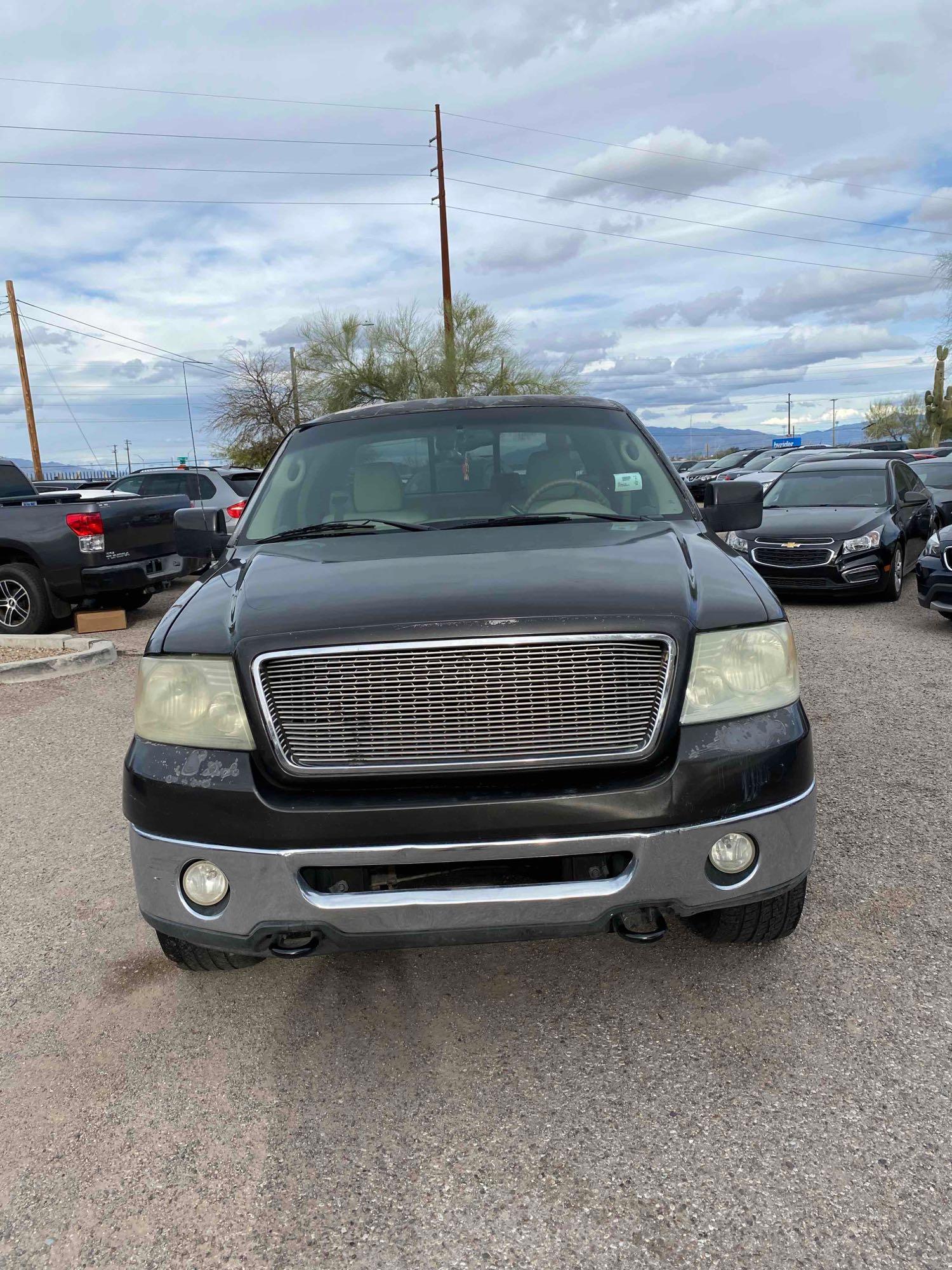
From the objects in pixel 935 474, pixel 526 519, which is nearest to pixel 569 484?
pixel 526 519

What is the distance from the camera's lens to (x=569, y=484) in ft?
12.7

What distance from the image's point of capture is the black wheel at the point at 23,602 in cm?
962

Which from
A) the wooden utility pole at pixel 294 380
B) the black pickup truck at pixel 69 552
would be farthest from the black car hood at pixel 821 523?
the wooden utility pole at pixel 294 380

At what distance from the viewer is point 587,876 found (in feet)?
8.29

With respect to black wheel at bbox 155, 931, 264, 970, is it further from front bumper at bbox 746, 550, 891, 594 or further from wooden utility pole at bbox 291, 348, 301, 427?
wooden utility pole at bbox 291, 348, 301, 427

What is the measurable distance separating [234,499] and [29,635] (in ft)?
18.2

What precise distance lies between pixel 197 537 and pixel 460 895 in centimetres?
219

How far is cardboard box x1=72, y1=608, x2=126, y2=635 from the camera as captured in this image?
1010cm

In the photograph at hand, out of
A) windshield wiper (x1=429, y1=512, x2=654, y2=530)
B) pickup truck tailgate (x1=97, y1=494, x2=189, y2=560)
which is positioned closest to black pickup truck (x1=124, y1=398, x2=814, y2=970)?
windshield wiper (x1=429, y1=512, x2=654, y2=530)

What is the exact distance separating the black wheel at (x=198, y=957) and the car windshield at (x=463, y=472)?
4.95ft

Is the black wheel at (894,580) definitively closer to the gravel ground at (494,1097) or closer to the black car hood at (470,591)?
the gravel ground at (494,1097)

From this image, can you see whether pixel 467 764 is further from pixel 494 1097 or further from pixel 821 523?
pixel 821 523

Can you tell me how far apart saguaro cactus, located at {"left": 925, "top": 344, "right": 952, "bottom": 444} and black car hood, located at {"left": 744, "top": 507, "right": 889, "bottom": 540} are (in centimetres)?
Result: 5903

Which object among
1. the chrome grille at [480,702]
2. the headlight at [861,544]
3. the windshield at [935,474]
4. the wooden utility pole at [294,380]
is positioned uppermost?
the wooden utility pole at [294,380]
